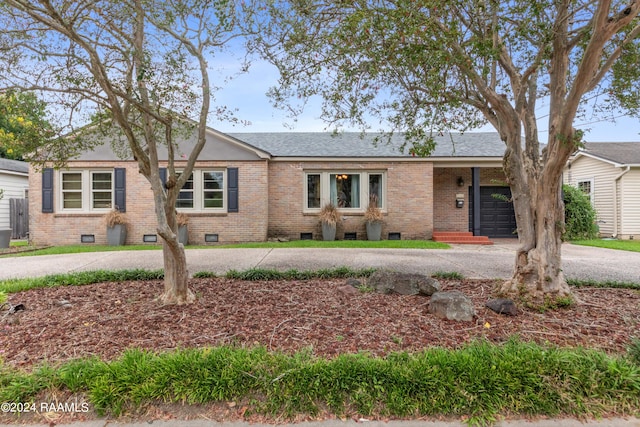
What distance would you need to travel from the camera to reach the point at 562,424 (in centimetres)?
209

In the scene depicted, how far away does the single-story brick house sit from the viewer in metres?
11.1

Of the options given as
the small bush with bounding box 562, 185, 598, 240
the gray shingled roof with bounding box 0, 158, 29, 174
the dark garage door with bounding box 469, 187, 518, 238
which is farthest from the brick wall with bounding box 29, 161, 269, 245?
the small bush with bounding box 562, 185, 598, 240

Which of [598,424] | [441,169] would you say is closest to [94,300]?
[598,424]

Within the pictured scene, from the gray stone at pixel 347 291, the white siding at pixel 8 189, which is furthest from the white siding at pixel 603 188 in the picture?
the white siding at pixel 8 189

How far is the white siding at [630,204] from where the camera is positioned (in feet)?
40.8

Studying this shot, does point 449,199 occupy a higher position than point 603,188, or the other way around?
point 603,188

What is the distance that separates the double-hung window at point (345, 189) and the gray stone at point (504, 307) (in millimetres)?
8291

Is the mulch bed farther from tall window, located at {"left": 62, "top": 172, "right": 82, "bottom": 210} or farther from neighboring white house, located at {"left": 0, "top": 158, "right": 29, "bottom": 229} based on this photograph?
neighboring white house, located at {"left": 0, "top": 158, "right": 29, "bottom": 229}

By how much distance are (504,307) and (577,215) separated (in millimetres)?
11198

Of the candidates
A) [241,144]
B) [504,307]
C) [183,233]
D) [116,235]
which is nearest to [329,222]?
[241,144]

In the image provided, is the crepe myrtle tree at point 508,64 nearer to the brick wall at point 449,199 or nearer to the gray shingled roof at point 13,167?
the brick wall at point 449,199

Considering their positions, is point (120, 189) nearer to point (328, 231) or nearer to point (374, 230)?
point (328, 231)

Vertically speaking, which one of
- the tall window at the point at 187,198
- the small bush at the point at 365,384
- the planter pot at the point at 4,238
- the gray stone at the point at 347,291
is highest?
the tall window at the point at 187,198

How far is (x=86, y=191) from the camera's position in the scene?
37.0ft
